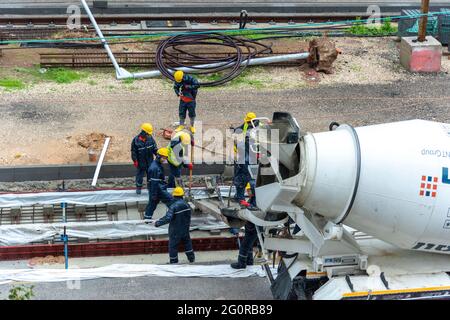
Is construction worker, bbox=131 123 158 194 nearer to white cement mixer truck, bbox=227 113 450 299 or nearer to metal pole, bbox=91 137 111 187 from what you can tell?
metal pole, bbox=91 137 111 187

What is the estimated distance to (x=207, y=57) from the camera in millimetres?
18609

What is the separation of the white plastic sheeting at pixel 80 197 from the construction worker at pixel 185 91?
2.04m

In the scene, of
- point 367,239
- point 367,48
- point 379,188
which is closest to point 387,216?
point 379,188

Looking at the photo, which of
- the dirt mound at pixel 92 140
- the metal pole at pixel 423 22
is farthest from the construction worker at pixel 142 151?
the metal pole at pixel 423 22

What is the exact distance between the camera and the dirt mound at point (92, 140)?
573 inches

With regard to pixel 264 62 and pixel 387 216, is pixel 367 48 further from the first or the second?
pixel 387 216

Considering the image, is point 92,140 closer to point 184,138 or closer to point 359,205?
point 184,138

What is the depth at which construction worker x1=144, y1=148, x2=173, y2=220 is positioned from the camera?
39.0ft

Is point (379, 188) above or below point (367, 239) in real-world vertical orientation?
above

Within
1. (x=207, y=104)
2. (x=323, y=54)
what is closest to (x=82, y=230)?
(x=207, y=104)

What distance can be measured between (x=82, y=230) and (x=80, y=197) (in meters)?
0.92

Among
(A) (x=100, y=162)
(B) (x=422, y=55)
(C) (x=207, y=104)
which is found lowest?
(A) (x=100, y=162)

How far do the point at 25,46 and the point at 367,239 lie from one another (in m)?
12.2
